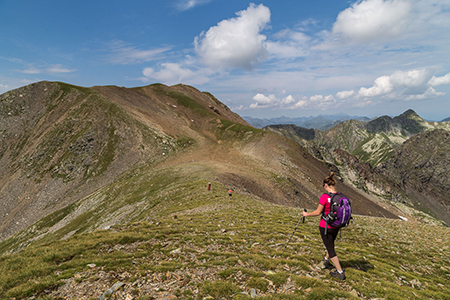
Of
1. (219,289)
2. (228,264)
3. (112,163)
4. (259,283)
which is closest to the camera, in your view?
(219,289)

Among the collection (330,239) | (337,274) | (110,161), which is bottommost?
(337,274)

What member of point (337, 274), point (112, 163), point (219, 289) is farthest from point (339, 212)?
point (112, 163)

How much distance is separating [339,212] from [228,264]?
23.4ft

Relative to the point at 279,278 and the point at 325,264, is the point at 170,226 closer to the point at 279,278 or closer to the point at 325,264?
the point at 279,278

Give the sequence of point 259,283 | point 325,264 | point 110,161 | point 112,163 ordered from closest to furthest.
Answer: point 259,283 → point 325,264 → point 112,163 → point 110,161

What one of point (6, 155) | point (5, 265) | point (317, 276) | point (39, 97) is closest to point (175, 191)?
point (5, 265)

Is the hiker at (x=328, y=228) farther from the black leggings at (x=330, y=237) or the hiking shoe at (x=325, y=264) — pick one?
the hiking shoe at (x=325, y=264)

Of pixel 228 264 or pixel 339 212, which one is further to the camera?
pixel 228 264

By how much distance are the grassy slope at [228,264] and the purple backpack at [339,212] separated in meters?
3.03

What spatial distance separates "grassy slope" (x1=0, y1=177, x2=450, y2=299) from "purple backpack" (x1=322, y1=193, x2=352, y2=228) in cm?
303

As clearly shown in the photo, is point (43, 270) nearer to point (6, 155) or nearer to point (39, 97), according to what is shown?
point (6, 155)

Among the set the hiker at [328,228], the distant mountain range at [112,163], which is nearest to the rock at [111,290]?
the hiker at [328,228]

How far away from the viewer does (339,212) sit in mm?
9320

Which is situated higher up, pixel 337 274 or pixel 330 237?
pixel 330 237
